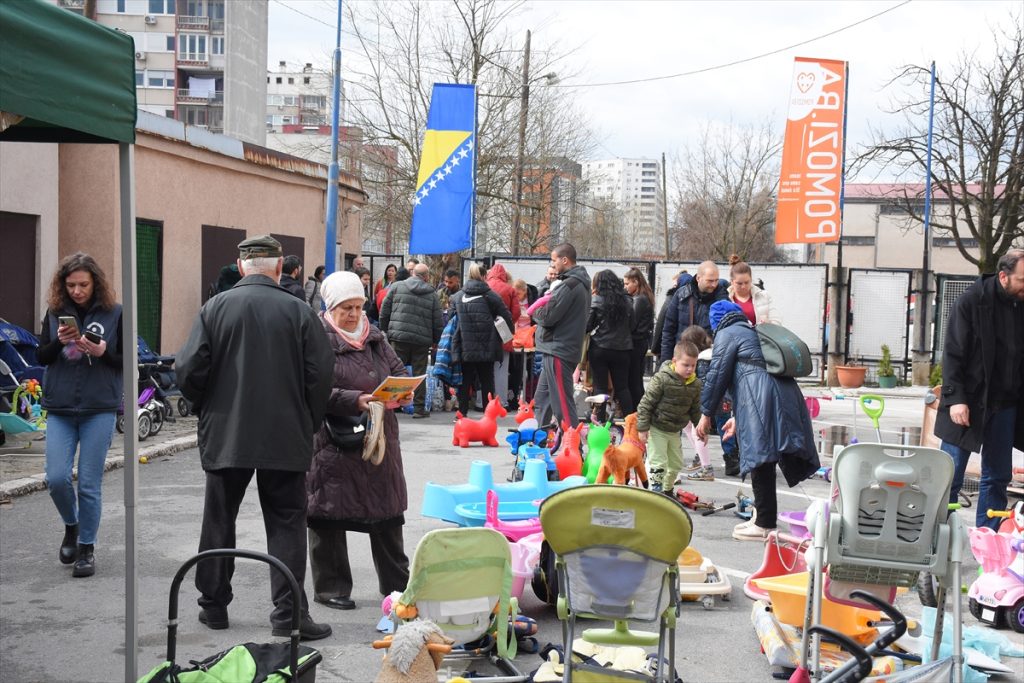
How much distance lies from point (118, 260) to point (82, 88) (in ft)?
38.4

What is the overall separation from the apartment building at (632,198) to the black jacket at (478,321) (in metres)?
22.0

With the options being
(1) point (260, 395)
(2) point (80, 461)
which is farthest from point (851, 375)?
(1) point (260, 395)

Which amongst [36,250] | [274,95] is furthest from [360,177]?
[274,95]

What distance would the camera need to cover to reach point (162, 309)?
16.3 metres

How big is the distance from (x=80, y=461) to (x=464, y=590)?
10.4 ft

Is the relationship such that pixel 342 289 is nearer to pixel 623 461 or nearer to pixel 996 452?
pixel 623 461

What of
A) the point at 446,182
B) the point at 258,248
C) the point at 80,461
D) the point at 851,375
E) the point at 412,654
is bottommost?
the point at 851,375

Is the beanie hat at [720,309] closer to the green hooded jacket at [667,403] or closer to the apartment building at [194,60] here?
the green hooded jacket at [667,403]

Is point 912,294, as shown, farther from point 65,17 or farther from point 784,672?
point 65,17

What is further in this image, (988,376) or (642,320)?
(642,320)

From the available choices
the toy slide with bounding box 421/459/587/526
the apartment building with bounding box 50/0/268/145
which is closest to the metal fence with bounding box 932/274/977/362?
the toy slide with bounding box 421/459/587/526

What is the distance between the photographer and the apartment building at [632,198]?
156 feet

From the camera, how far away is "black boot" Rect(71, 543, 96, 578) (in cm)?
662

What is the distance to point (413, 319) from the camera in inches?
554
